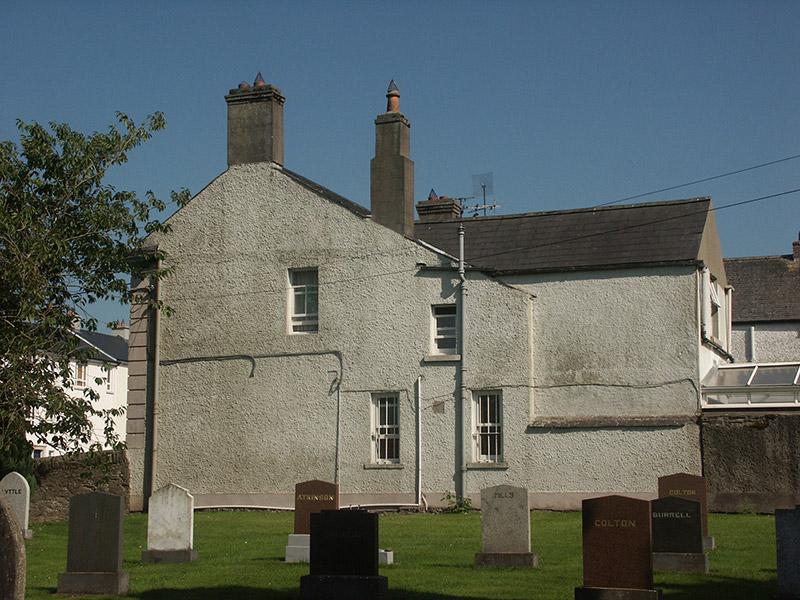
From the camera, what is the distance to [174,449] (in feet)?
85.5

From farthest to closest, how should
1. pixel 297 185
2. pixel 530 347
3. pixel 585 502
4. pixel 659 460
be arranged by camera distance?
1. pixel 297 185
2. pixel 530 347
3. pixel 659 460
4. pixel 585 502

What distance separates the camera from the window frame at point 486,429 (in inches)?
938

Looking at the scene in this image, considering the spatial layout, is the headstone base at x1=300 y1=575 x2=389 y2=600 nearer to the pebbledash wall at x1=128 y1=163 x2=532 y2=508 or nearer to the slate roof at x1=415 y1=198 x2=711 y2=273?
the pebbledash wall at x1=128 y1=163 x2=532 y2=508

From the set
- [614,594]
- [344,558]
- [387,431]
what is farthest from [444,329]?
[614,594]

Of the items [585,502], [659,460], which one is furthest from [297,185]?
[585,502]

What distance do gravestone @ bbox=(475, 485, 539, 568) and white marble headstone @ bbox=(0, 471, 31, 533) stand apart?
10108 mm

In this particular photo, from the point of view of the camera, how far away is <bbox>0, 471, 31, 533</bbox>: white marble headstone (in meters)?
19.9

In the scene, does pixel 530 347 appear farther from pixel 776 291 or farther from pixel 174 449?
pixel 776 291

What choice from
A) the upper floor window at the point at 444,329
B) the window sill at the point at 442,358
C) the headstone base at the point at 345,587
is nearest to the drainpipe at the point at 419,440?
the window sill at the point at 442,358

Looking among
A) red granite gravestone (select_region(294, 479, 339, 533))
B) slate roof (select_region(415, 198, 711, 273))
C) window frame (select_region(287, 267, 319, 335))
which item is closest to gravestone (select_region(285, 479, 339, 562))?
red granite gravestone (select_region(294, 479, 339, 533))

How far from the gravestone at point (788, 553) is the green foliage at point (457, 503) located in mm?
12514

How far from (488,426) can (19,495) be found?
1029 cm

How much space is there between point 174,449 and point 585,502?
663 inches

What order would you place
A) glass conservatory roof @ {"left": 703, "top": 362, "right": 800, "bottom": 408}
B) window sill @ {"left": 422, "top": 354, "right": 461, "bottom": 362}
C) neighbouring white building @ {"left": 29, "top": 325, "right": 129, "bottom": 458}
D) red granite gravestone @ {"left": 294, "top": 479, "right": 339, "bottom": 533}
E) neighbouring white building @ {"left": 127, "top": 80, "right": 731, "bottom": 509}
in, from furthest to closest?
neighbouring white building @ {"left": 29, "top": 325, "right": 129, "bottom": 458}
window sill @ {"left": 422, "top": 354, "right": 461, "bottom": 362}
neighbouring white building @ {"left": 127, "top": 80, "right": 731, "bottom": 509}
glass conservatory roof @ {"left": 703, "top": 362, "right": 800, "bottom": 408}
red granite gravestone @ {"left": 294, "top": 479, "right": 339, "bottom": 533}
